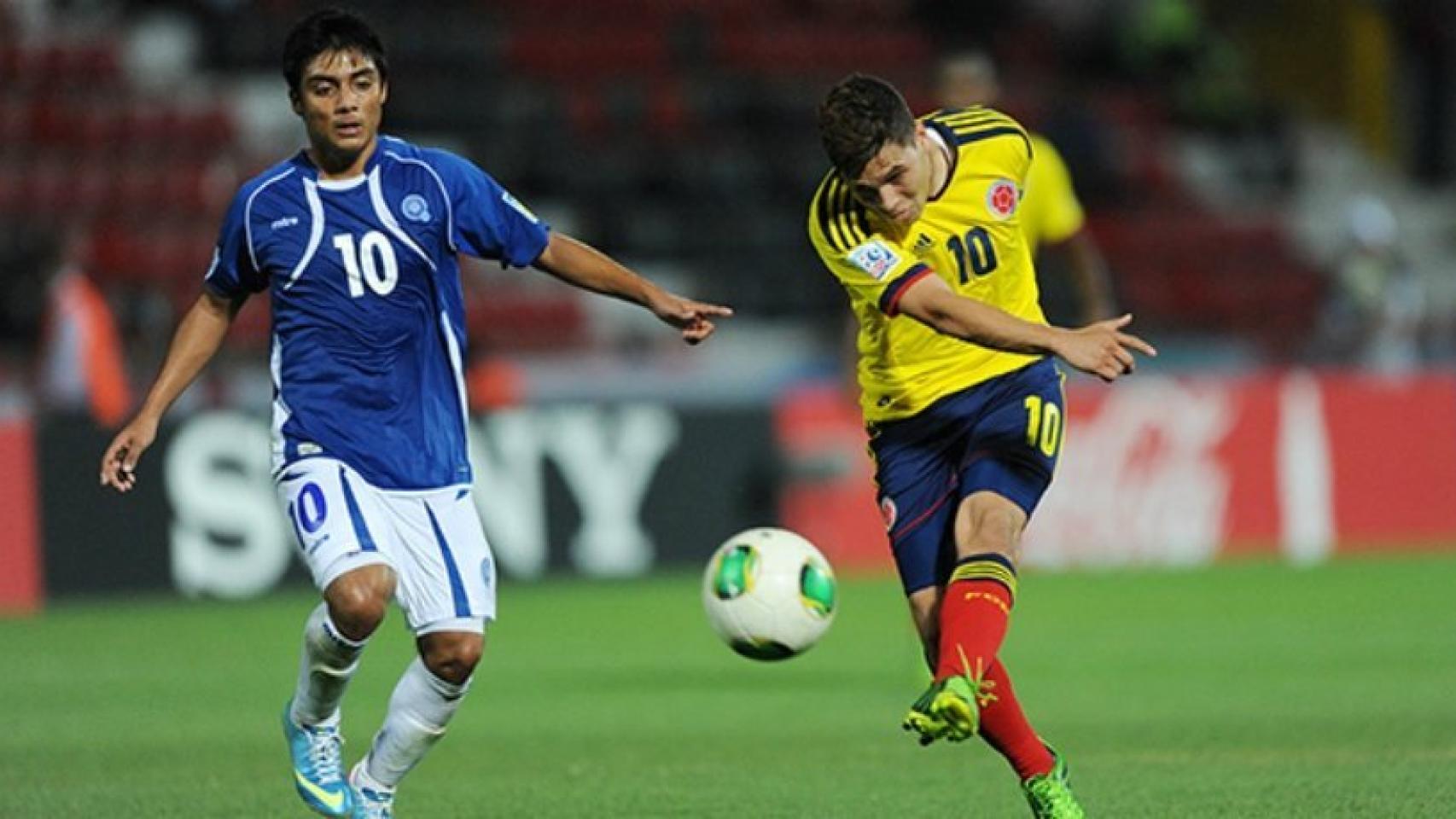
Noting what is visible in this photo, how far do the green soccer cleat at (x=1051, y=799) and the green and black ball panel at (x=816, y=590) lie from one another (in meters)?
1.14

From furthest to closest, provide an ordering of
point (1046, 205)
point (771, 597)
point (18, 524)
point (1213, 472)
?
point (1213, 472), point (18, 524), point (1046, 205), point (771, 597)

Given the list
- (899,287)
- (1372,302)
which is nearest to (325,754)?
(899,287)

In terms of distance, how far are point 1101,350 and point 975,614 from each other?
0.82 metres

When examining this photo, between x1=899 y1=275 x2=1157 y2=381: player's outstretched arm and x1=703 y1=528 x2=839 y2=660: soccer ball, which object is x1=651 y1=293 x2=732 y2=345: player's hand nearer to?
x1=899 y1=275 x2=1157 y2=381: player's outstretched arm

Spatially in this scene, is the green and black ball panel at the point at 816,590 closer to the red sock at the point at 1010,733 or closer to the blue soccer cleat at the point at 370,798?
the red sock at the point at 1010,733

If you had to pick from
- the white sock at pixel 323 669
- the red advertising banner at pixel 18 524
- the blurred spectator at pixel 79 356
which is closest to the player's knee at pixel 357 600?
the white sock at pixel 323 669

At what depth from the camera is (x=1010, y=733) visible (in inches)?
275

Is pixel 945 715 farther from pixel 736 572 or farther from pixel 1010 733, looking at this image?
pixel 736 572

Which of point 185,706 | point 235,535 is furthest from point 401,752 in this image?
point 235,535

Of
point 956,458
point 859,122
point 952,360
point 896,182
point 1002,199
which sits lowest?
point 956,458

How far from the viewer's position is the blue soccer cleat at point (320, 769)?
7.25 metres

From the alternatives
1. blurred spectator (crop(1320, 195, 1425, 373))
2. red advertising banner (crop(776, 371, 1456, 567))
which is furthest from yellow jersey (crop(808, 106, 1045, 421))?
blurred spectator (crop(1320, 195, 1425, 373))

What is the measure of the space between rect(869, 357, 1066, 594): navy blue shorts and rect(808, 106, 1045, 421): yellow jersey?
6 centimetres

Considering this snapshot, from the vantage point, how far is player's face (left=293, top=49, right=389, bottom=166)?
6957mm
